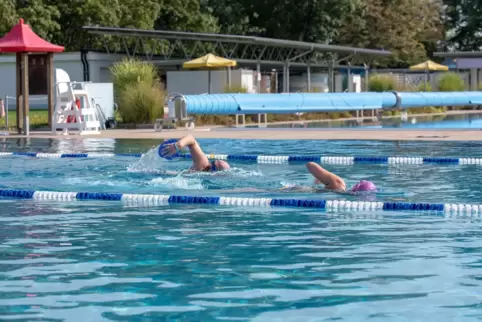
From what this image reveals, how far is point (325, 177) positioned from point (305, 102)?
17.5m

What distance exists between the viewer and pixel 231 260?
6906 mm

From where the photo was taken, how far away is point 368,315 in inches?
206

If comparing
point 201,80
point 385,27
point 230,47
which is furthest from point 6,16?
point 385,27

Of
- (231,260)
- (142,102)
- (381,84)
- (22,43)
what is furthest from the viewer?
(381,84)

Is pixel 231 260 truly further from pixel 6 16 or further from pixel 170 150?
pixel 6 16

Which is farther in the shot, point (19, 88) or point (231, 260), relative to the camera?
point (19, 88)

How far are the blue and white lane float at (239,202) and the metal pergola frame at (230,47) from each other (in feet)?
74.7

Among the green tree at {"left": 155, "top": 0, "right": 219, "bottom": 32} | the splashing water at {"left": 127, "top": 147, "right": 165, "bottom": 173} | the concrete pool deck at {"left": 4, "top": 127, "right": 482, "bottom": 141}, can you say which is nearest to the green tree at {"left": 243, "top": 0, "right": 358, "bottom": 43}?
the green tree at {"left": 155, "top": 0, "right": 219, "bottom": 32}

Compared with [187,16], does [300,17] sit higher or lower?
higher

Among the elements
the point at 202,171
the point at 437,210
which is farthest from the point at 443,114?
the point at 437,210

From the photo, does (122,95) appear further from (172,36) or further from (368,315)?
(368,315)

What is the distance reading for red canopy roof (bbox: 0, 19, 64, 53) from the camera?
22.0 metres

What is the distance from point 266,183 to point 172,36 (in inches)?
920

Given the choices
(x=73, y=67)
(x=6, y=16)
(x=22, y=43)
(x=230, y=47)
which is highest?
(x=6, y=16)
